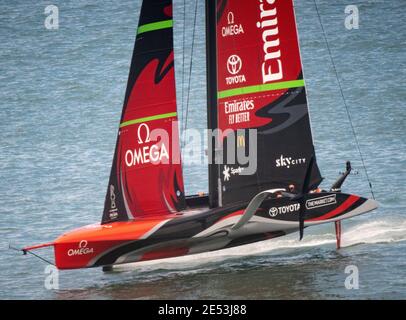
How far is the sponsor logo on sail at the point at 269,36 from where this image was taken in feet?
90.4

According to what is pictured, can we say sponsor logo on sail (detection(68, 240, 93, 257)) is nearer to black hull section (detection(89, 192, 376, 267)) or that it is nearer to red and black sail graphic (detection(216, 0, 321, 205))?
black hull section (detection(89, 192, 376, 267))

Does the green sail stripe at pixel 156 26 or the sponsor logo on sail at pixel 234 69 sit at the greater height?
the green sail stripe at pixel 156 26

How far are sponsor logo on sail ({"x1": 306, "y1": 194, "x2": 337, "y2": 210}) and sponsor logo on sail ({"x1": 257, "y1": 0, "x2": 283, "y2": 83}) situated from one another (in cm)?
314

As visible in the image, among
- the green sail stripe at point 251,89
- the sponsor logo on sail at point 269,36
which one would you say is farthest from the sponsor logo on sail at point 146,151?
the sponsor logo on sail at point 269,36

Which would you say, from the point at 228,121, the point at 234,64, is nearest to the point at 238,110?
the point at 228,121

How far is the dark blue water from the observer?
86.0 ft

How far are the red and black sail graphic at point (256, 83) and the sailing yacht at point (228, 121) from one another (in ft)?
0.08

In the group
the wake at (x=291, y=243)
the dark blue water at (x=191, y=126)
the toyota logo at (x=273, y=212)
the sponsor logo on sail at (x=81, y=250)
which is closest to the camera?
the dark blue water at (x=191, y=126)

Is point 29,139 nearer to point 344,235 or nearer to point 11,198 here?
point 11,198

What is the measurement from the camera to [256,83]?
27641 millimetres

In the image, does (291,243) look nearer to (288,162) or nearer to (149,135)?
(288,162)

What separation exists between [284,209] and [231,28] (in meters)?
4.39

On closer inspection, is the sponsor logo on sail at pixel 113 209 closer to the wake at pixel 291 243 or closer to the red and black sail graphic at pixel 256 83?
the wake at pixel 291 243
